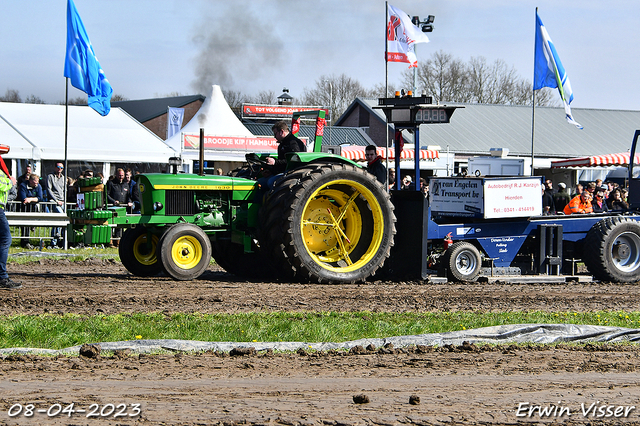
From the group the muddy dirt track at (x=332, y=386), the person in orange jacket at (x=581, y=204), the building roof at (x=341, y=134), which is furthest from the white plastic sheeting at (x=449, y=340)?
the building roof at (x=341, y=134)

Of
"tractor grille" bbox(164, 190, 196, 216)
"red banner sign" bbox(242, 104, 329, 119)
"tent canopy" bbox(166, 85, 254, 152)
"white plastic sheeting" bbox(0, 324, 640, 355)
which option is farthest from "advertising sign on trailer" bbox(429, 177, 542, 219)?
"red banner sign" bbox(242, 104, 329, 119)

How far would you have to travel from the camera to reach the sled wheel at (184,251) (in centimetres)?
939

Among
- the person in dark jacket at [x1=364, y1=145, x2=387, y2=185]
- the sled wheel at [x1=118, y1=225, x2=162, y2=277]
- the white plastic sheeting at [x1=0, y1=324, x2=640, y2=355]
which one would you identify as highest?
the person in dark jacket at [x1=364, y1=145, x2=387, y2=185]

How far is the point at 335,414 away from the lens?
3.87 metres

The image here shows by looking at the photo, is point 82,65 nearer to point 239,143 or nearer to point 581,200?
point 239,143

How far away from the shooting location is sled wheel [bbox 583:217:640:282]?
1126cm

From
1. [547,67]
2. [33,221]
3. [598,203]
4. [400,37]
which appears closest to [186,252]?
[33,221]

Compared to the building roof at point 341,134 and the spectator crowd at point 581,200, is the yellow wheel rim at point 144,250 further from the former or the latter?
the building roof at point 341,134

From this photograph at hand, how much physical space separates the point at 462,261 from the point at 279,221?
2927 millimetres

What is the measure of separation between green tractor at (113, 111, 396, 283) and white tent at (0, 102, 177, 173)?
9708 mm

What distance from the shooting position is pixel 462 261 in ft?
35.3

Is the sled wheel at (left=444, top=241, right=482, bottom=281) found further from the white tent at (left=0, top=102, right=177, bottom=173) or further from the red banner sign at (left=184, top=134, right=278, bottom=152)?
the red banner sign at (left=184, top=134, right=278, bottom=152)

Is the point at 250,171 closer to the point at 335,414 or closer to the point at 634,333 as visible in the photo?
the point at 634,333

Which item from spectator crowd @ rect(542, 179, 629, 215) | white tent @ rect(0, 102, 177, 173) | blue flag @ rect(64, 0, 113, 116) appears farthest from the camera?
white tent @ rect(0, 102, 177, 173)
